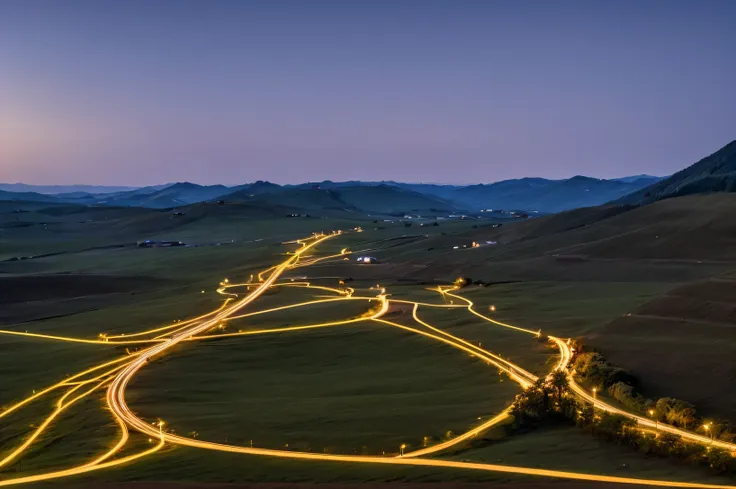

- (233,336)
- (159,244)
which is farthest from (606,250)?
(159,244)

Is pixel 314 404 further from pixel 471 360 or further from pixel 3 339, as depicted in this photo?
pixel 3 339

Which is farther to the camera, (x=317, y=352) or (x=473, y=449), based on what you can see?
(x=317, y=352)

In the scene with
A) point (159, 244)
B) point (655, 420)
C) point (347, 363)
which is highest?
point (159, 244)

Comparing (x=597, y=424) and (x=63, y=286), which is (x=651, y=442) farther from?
(x=63, y=286)

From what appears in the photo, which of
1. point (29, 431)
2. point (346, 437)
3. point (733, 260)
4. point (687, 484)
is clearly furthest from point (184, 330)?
point (733, 260)

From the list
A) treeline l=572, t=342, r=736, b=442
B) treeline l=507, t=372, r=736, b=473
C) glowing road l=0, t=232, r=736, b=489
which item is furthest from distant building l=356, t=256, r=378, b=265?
treeline l=507, t=372, r=736, b=473
